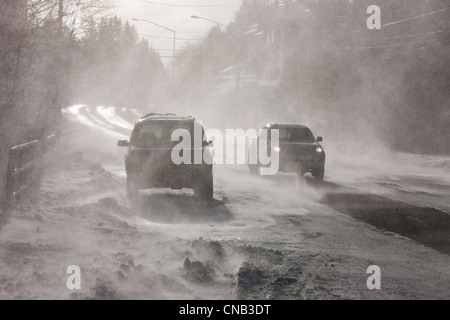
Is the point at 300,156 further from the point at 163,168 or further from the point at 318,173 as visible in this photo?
the point at 163,168

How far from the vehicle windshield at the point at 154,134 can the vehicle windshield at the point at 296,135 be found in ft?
20.1

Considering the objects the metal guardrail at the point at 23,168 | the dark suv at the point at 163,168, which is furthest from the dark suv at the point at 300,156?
the metal guardrail at the point at 23,168

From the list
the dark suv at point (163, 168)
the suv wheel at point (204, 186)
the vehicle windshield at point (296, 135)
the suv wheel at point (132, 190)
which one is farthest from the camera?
the vehicle windshield at point (296, 135)

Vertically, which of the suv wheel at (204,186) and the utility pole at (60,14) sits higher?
the utility pole at (60,14)

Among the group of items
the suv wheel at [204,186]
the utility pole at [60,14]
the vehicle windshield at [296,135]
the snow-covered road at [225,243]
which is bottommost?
the snow-covered road at [225,243]

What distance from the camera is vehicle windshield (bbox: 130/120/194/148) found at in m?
13.4

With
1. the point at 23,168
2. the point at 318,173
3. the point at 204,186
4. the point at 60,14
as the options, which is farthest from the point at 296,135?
the point at 60,14

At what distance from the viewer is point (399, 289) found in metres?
6.72

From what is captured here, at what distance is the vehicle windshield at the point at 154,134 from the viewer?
13.4 metres

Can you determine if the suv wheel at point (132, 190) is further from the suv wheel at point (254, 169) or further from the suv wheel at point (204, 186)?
the suv wheel at point (254, 169)

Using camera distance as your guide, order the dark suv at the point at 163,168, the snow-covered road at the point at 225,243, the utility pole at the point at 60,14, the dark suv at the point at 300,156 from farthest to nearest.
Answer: the utility pole at the point at 60,14 → the dark suv at the point at 300,156 → the dark suv at the point at 163,168 → the snow-covered road at the point at 225,243

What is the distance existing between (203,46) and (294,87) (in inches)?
2773

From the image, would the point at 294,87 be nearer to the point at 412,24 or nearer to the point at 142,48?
the point at 412,24

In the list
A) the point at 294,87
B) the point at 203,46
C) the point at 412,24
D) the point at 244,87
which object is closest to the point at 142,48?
the point at 203,46
